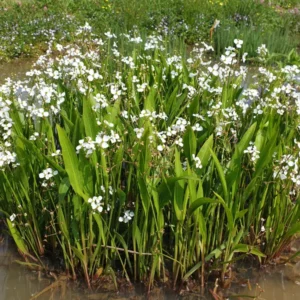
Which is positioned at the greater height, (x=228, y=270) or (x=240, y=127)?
(x=240, y=127)

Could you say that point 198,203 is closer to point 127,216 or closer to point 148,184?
point 148,184

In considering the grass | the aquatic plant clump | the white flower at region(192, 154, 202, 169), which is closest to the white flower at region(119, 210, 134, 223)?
the aquatic plant clump

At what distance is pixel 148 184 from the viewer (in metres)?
2.59

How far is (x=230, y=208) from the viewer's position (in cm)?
272

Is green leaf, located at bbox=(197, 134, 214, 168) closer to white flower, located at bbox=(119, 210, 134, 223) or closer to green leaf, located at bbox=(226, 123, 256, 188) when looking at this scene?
green leaf, located at bbox=(226, 123, 256, 188)

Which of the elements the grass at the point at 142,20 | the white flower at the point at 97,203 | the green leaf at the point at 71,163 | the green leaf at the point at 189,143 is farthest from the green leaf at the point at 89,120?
the grass at the point at 142,20

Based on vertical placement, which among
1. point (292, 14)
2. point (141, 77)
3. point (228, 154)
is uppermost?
point (141, 77)

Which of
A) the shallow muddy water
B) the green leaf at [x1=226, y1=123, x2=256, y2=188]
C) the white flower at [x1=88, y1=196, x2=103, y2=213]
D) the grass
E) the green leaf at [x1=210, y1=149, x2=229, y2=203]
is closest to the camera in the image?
the white flower at [x1=88, y1=196, x2=103, y2=213]

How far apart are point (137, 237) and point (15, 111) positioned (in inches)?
44.4

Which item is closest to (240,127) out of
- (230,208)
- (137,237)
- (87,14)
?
(230,208)

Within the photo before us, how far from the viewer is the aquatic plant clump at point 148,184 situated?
258 cm

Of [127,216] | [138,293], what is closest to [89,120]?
[127,216]

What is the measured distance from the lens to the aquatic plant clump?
2.58 m

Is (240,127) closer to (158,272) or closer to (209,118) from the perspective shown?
(209,118)
